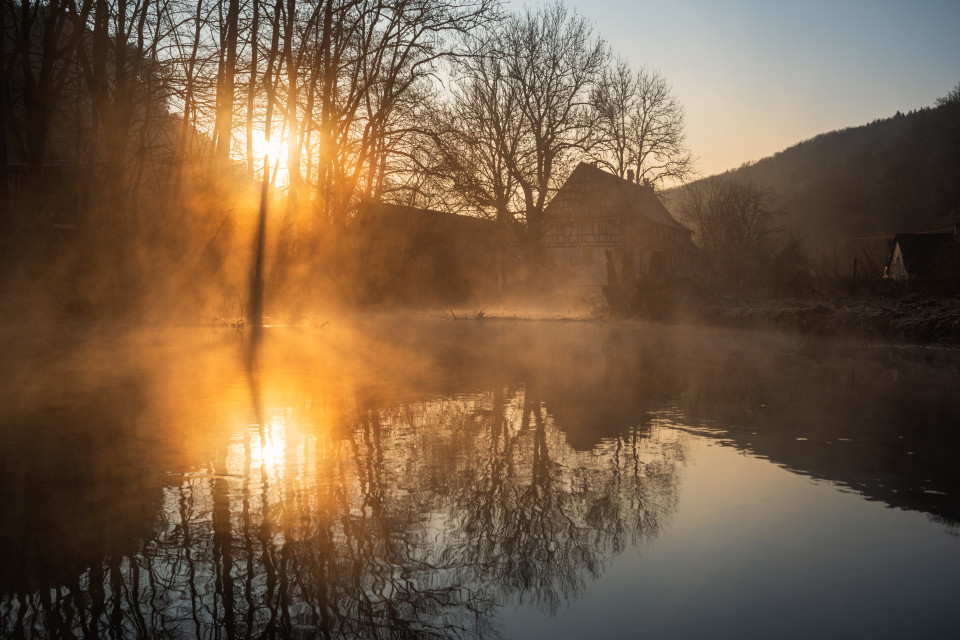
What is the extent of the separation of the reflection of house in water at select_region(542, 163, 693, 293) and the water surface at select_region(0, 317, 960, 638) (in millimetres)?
27516

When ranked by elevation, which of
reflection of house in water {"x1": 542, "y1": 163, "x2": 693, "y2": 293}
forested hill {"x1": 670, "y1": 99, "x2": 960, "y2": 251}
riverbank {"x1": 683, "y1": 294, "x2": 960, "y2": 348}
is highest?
forested hill {"x1": 670, "y1": 99, "x2": 960, "y2": 251}

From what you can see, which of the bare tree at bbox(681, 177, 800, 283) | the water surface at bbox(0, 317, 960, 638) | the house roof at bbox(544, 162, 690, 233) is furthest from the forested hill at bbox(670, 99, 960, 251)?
the water surface at bbox(0, 317, 960, 638)

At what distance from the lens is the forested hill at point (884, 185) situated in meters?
72.3

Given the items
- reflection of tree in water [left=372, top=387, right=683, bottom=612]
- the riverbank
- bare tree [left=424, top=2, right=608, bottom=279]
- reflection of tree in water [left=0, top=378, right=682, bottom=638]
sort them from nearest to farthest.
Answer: reflection of tree in water [left=0, top=378, right=682, bottom=638] → reflection of tree in water [left=372, top=387, right=683, bottom=612] → the riverbank → bare tree [left=424, top=2, right=608, bottom=279]

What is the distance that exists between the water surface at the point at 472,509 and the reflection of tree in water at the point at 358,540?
1cm

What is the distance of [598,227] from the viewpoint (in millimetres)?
49562

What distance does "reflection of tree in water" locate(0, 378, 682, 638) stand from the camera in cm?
269

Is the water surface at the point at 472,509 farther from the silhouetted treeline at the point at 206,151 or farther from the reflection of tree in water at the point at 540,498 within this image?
the silhouetted treeline at the point at 206,151

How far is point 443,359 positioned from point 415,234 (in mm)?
17398

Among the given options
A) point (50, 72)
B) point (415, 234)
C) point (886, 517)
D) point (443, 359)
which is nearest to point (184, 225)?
point (50, 72)

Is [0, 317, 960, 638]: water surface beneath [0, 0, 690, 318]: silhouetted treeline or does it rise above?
beneath

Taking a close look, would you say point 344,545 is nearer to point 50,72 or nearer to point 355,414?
point 355,414

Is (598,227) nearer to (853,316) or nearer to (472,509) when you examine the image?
(853,316)

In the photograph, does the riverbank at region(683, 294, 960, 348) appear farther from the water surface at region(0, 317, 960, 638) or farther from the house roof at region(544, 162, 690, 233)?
the house roof at region(544, 162, 690, 233)
